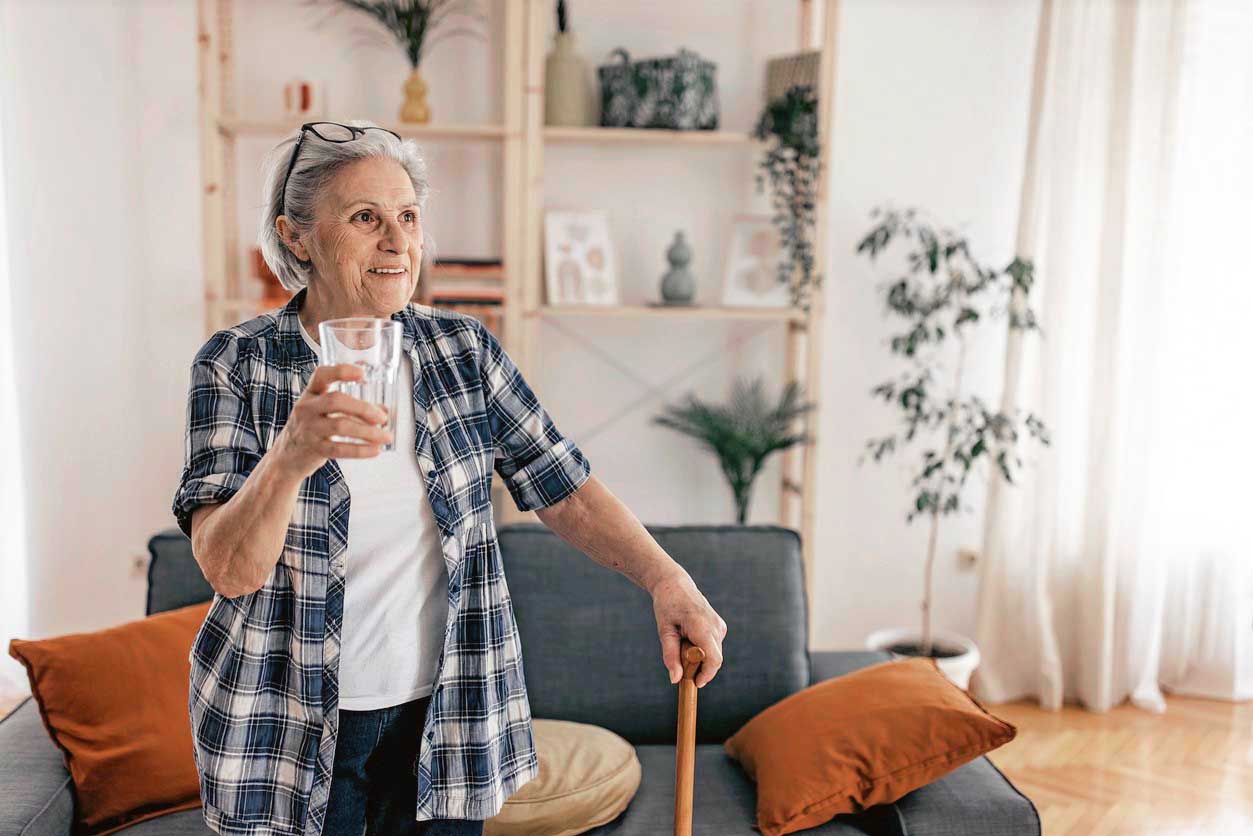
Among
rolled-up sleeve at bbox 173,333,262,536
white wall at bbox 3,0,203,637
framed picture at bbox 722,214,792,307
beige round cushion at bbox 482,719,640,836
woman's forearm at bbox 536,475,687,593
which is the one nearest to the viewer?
rolled-up sleeve at bbox 173,333,262,536

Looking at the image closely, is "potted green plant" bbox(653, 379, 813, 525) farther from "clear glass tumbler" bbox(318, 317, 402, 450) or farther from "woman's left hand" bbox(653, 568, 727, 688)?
"clear glass tumbler" bbox(318, 317, 402, 450)

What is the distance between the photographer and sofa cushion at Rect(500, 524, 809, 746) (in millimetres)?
2203

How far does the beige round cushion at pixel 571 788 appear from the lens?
1832 mm

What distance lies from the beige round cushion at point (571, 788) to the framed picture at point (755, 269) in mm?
1850

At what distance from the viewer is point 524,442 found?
4.70 feet

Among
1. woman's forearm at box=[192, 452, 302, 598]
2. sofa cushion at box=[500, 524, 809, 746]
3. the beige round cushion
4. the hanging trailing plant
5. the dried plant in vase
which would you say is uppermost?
the dried plant in vase

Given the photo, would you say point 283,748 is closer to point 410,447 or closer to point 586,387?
point 410,447

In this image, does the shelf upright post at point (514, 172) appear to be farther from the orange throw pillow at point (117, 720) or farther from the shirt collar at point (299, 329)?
the shirt collar at point (299, 329)

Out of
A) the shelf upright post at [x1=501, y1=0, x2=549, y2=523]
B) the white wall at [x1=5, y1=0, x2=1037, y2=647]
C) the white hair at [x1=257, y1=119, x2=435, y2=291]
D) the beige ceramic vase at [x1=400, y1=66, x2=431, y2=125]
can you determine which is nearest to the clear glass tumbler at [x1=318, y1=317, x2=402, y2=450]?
the white hair at [x1=257, y1=119, x2=435, y2=291]

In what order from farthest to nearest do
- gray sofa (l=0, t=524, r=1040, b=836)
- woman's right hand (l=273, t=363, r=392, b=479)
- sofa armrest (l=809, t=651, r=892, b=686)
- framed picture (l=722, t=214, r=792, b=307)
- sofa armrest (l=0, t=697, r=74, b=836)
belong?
1. framed picture (l=722, t=214, r=792, b=307)
2. sofa armrest (l=809, t=651, r=892, b=686)
3. gray sofa (l=0, t=524, r=1040, b=836)
4. sofa armrest (l=0, t=697, r=74, b=836)
5. woman's right hand (l=273, t=363, r=392, b=479)

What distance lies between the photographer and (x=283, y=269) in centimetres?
136

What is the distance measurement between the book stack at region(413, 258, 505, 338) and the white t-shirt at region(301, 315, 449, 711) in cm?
213

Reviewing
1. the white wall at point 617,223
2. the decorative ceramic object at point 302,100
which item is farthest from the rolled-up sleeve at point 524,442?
the decorative ceramic object at point 302,100

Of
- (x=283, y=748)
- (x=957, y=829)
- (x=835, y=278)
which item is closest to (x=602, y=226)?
(x=835, y=278)
